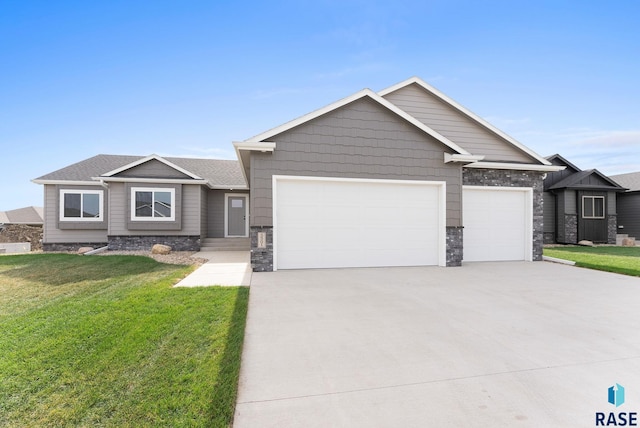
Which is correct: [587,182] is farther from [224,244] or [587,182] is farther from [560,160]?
[224,244]

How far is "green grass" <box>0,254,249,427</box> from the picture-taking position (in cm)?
225

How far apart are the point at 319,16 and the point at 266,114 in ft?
16.4

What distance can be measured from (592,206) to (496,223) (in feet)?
37.3

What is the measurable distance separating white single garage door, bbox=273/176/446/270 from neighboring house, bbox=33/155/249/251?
262 inches

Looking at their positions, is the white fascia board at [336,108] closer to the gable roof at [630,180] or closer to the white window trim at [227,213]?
the white window trim at [227,213]

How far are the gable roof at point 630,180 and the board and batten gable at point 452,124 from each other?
607 inches

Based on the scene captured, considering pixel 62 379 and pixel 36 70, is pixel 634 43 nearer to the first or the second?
pixel 62 379

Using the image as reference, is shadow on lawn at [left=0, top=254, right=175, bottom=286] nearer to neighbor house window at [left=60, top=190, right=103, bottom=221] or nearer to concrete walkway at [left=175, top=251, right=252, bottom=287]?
concrete walkway at [left=175, top=251, right=252, bottom=287]

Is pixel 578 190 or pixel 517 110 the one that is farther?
pixel 578 190

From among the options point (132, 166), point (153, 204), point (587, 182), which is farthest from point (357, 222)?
point (587, 182)

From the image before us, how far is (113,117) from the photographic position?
14.7m

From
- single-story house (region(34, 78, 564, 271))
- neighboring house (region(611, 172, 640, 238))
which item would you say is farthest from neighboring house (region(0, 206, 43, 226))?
neighboring house (region(611, 172, 640, 238))

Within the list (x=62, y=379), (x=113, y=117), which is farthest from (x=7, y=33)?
(x=62, y=379)

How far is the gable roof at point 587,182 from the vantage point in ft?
53.0
